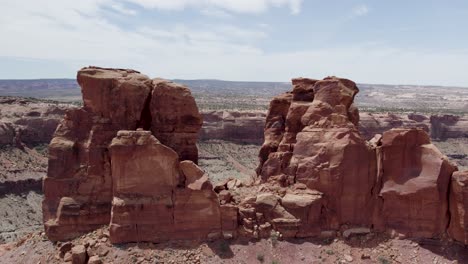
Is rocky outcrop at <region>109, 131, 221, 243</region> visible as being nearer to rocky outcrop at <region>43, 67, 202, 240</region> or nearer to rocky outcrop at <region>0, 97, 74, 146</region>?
rocky outcrop at <region>43, 67, 202, 240</region>

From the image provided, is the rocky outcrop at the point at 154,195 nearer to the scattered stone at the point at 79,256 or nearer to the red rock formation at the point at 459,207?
the scattered stone at the point at 79,256

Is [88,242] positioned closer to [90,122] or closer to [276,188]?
[90,122]

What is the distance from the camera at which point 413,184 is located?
28.8 metres

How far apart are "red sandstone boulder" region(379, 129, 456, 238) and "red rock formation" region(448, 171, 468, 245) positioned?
1.24 ft

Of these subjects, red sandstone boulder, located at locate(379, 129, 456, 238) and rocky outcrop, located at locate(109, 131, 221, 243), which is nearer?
rocky outcrop, located at locate(109, 131, 221, 243)

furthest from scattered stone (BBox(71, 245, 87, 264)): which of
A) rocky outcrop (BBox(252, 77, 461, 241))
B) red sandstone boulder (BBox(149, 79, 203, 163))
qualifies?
rocky outcrop (BBox(252, 77, 461, 241))

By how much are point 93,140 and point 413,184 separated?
1918 centimetres

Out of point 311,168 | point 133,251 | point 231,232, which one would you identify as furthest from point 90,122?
point 311,168

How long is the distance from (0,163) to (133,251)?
49.9 m

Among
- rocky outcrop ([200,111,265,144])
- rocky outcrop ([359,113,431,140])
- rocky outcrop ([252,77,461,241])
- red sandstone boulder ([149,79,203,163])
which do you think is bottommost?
rocky outcrop ([200,111,265,144])

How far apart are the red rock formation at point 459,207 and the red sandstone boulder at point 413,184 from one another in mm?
378

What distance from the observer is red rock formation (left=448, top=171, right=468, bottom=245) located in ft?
90.7

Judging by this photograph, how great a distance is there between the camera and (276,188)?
3083cm

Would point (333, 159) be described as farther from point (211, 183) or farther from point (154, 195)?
point (154, 195)
